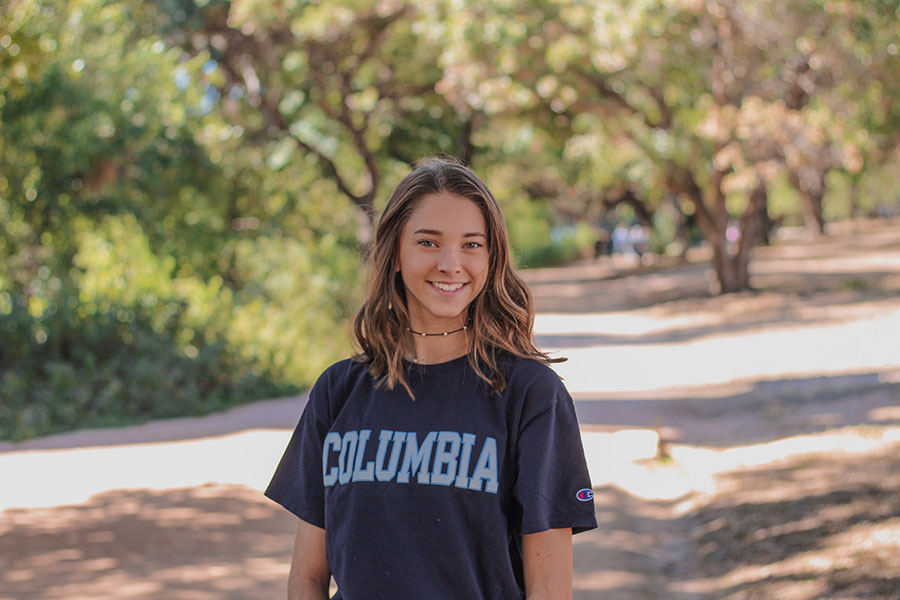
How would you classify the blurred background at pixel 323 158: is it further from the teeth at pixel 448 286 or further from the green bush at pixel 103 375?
the teeth at pixel 448 286

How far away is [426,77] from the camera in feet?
78.4

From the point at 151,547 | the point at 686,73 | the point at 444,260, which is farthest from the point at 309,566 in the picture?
the point at 686,73

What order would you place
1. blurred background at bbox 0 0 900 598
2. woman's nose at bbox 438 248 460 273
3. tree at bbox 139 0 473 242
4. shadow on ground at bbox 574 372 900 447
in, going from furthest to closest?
tree at bbox 139 0 473 242
blurred background at bbox 0 0 900 598
shadow on ground at bbox 574 372 900 447
woman's nose at bbox 438 248 460 273

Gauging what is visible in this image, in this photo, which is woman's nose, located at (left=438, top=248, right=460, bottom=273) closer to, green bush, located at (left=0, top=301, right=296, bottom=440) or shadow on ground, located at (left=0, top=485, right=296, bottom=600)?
shadow on ground, located at (left=0, top=485, right=296, bottom=600)

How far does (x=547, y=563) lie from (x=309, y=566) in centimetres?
53

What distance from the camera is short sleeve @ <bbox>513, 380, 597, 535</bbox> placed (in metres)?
2.11

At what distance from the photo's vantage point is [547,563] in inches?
85.0

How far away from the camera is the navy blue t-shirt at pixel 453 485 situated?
2111mm

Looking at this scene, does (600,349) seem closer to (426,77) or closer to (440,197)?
(426,77)

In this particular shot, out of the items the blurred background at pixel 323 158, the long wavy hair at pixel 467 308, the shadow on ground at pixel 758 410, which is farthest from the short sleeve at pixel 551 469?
the shadow on ground at pixel 758 410

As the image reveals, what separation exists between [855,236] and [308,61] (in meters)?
31.1

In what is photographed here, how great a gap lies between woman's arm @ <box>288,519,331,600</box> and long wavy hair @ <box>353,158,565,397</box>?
1.19 ft

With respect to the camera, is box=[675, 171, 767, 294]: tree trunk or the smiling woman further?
box=[675, 171, 767, 294]: tree trunk

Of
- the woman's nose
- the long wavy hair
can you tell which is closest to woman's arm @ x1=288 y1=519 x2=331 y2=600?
the long wavy hair
